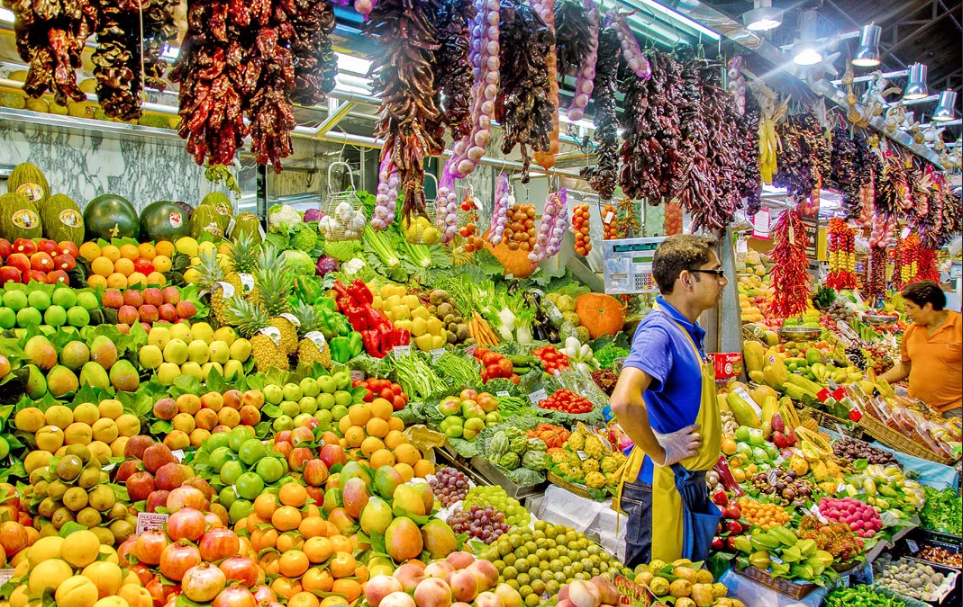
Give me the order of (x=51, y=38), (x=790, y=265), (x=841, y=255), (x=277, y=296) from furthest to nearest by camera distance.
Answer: (x=841, y=255) < (x=790, y=265) < (x=277, y=296) < (x=51, y=38)

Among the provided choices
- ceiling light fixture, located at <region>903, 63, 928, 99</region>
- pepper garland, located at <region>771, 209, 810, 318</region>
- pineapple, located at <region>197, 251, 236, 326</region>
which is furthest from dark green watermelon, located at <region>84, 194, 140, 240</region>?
ceiling light fixture, located at <region>903, 63, 928, 99</region>

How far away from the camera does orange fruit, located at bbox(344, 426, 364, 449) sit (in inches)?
131

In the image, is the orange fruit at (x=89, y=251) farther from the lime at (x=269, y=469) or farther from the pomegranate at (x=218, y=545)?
the pomegranate at (x=218, y=545)

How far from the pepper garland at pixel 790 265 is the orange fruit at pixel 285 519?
593 cm

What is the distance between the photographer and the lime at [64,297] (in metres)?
3.78

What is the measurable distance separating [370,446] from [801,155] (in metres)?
4.46

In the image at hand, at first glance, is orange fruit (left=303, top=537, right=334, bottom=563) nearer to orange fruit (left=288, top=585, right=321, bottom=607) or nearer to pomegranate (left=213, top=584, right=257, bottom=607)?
orange fruit (left=288, top=585, right=321, bottom=607)

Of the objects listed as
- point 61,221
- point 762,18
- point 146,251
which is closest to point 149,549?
point 146,251

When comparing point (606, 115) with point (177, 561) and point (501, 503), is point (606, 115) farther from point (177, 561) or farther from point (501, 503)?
point (177, 561)

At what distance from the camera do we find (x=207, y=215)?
5.61 meters

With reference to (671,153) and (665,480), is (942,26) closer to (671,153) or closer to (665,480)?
(671,153)

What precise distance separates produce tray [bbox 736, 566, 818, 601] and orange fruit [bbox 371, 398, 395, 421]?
6.52 feet

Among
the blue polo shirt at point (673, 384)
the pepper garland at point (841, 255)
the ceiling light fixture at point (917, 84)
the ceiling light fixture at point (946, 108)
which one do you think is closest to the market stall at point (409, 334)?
the blue polo shirt at point (673, 384)

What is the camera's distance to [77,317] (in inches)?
148
